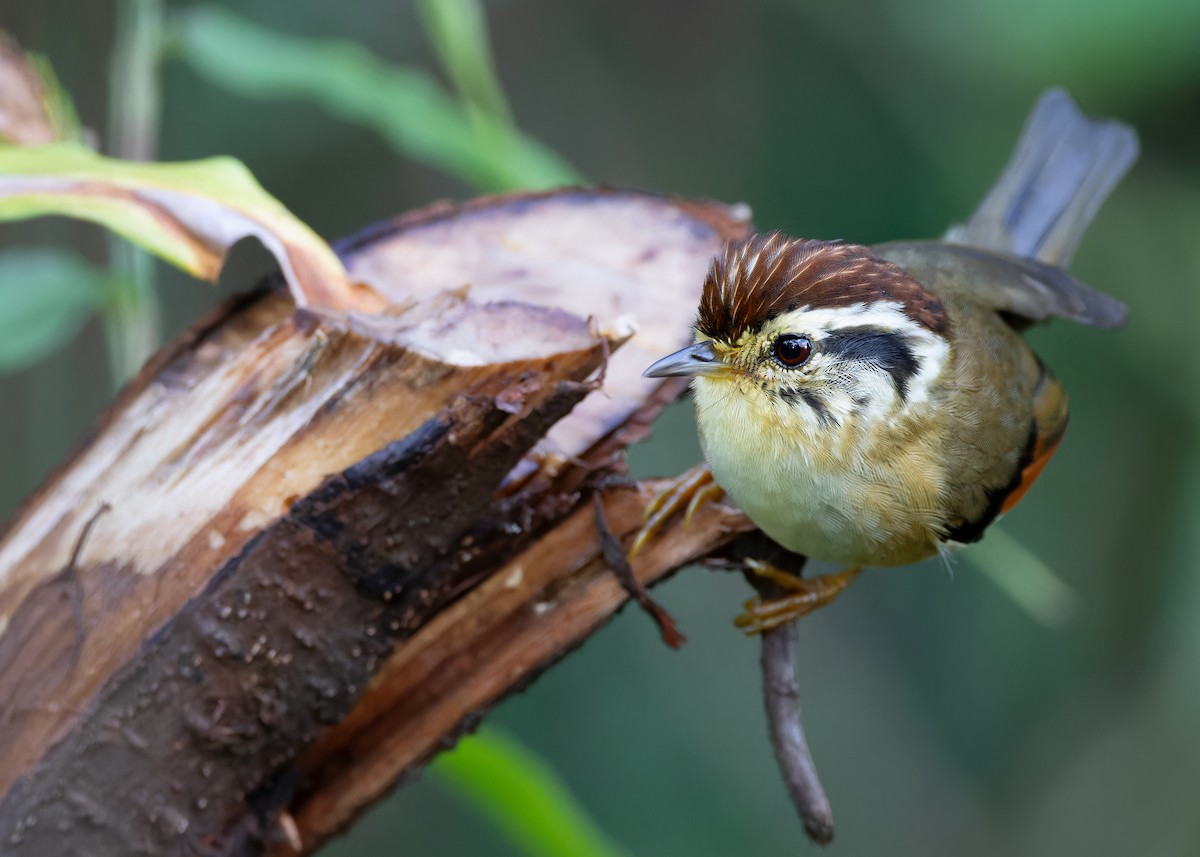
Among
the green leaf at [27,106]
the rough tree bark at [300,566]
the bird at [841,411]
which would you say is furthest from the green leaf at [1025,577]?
the green leaf at [27,106]

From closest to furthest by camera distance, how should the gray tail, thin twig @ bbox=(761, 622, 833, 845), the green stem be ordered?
thin twig @ bbox=(761, 622, 833, 845) → the green stem → the gray tail

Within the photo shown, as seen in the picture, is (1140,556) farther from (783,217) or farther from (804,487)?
(804,487)

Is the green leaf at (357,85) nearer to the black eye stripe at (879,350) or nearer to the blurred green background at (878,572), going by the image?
the black eye stripe at (879,350)

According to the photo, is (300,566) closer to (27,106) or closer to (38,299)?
(38,299)

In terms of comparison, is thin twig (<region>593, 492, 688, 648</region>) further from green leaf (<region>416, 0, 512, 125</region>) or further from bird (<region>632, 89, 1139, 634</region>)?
green leaf (<region>416, 0, 512, 125</region>)

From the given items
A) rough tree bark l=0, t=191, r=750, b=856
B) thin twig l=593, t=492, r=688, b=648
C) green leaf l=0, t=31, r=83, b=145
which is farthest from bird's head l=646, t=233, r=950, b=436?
green leaf l=0, t=31, r=83, b=145

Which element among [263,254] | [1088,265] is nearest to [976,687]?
[1088,265]
